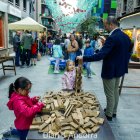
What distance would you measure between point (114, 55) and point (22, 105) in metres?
2.11

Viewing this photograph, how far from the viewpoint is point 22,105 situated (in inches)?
109

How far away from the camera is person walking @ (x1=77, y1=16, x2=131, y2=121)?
4059 millimetres

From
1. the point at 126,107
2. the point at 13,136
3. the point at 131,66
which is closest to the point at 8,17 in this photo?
the point at 131,66

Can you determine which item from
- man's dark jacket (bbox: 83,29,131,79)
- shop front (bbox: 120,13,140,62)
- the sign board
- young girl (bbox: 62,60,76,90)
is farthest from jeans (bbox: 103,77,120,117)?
the sign board

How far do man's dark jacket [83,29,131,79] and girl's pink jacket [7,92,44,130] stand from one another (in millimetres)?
1512

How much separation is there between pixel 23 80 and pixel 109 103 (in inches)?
86.7

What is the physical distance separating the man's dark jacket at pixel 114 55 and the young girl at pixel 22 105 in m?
1.49

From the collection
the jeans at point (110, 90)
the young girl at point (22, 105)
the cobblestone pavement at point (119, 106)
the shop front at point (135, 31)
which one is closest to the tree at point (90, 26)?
the shop front at point (135, 31)

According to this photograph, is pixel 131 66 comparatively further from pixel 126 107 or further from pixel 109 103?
pixel 109 103

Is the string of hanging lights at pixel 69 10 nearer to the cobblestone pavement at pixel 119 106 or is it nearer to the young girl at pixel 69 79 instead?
the cobblestone pavement at pixel 119 106

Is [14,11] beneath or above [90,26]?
above

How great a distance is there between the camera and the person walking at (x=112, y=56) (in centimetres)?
406

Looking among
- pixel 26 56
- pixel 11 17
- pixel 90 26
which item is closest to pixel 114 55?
pixel 26 56

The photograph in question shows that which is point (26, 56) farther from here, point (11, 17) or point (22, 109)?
point (22, 109)
